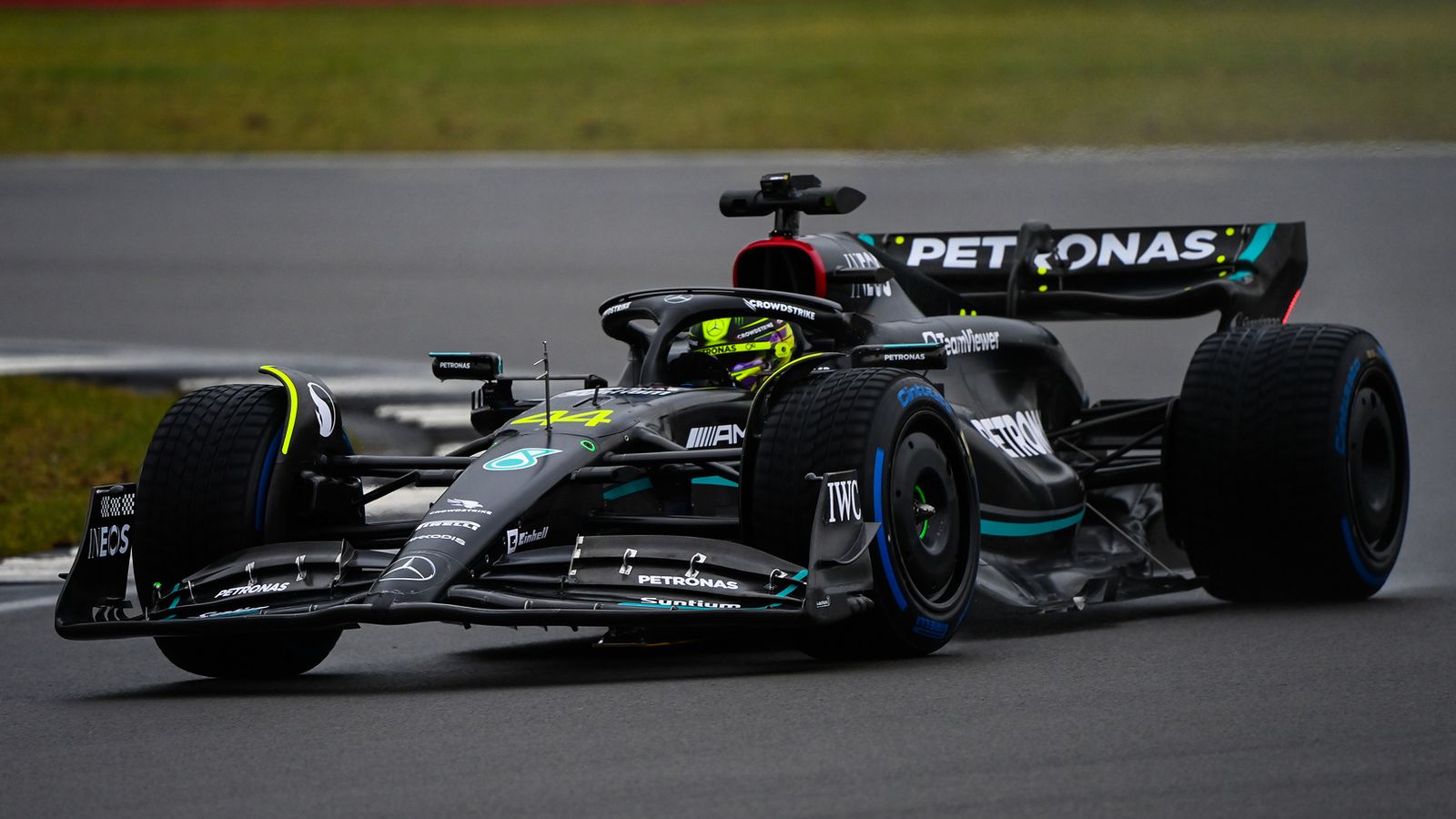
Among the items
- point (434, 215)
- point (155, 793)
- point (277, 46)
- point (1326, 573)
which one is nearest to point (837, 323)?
point (1326, 573)

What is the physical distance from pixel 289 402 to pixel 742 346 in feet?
5.88

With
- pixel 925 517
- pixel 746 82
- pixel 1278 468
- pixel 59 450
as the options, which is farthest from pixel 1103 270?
pixel 746 82

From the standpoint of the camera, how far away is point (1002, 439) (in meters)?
7.97

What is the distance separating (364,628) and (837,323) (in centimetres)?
241

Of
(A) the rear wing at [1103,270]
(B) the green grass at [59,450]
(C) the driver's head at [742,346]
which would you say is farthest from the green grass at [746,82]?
(C) the driver's head at [742,346]

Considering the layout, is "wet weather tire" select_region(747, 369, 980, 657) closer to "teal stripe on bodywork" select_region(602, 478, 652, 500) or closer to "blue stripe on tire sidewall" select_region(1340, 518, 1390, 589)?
"teal stripe on bodywork" select_region(602, 478, 652, 500)

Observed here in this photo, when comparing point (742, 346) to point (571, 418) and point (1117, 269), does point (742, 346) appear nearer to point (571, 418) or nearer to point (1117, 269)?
point (571, 418)

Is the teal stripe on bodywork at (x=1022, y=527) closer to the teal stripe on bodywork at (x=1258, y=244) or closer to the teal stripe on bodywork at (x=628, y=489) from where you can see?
the teal stripe on bodywork at (x=628, y=489)

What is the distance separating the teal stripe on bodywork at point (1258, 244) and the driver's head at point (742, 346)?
266 centimetres

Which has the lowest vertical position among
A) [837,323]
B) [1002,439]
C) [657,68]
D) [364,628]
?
[364,628]

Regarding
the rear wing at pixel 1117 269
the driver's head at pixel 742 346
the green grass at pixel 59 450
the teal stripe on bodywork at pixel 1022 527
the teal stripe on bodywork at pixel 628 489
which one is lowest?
the green grass at pixel 59 450

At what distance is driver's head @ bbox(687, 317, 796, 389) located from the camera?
301 inches

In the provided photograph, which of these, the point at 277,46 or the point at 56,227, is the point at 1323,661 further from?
the point at 277,46

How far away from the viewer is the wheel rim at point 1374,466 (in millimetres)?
7875
